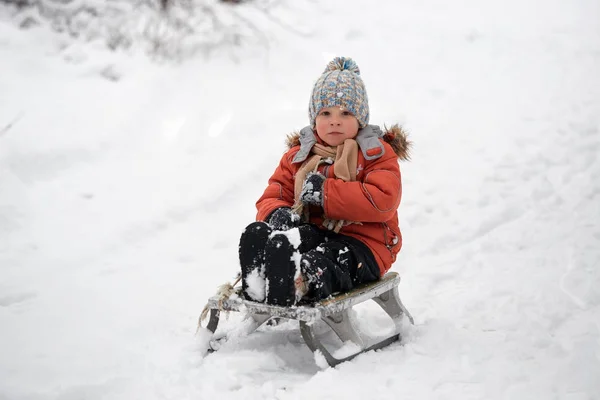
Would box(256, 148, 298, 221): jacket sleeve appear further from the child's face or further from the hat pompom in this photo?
the hat pompom

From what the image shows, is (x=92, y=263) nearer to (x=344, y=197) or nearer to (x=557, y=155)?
(x=344, y=197)

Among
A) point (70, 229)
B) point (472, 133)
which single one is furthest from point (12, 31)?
point (472, 133)

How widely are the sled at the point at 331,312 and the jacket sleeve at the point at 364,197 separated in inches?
14.8

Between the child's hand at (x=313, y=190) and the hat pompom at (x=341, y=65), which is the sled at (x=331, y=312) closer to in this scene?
the child's hand at (x=313, y=190)

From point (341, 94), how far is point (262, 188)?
2386mm

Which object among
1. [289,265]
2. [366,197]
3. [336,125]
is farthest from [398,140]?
[289,265]

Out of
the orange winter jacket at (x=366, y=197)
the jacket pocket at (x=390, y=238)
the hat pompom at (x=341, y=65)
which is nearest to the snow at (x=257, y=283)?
the orange winter jacket at (x=366, y=197)

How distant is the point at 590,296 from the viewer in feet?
11.6

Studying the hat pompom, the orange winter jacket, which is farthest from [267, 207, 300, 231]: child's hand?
the hat pompom

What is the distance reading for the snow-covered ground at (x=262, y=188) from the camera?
274 centimetres

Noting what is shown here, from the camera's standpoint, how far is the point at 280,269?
2.63m

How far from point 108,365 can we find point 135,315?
0.80m

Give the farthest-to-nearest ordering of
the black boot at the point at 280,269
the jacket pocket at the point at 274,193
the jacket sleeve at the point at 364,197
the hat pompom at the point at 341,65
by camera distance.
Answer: the hat pompom at the point at 341,65 → the jacket pocket at the point at 274,193 → the jacket sleeve at the point at 364,197 → the black boot at the point at 280,269

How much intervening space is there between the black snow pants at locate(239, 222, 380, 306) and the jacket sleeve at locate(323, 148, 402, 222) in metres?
0.17
